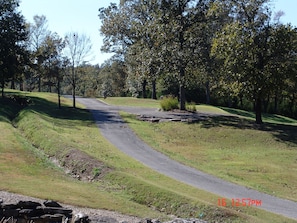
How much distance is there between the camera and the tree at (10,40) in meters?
46.1

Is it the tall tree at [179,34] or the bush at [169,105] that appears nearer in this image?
the tall tree at [179,34]

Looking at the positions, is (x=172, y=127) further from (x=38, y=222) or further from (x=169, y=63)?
(x=38, y=222)

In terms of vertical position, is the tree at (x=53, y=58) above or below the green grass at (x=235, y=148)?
above

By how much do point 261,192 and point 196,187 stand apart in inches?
117

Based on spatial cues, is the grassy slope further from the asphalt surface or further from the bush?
the bush

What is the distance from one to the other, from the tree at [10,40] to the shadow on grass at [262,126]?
2455 centimetres

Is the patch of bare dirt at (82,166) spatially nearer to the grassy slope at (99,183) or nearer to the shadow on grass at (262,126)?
the grassy slope at (99,183)

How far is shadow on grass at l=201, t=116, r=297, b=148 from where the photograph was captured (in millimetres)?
29781

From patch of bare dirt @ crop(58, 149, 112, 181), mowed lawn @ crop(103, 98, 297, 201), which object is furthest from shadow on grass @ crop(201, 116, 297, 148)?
patch of bare dirt @ crop(58, 149, 112, 181)

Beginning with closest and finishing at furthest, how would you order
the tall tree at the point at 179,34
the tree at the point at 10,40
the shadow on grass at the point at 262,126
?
the shadow on grass at the point at 262,126
the tall tree at the point at 179,34
the tree at the point at 10,40

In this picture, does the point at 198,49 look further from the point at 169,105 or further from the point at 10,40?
the point at 10,40

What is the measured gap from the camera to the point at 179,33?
36.2 m

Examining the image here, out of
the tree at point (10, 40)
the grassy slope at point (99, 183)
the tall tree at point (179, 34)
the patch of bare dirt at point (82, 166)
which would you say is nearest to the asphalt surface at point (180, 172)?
the grassy slope at point (99, 183)

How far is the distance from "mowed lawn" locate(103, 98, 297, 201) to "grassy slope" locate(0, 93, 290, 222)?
4021 mm
